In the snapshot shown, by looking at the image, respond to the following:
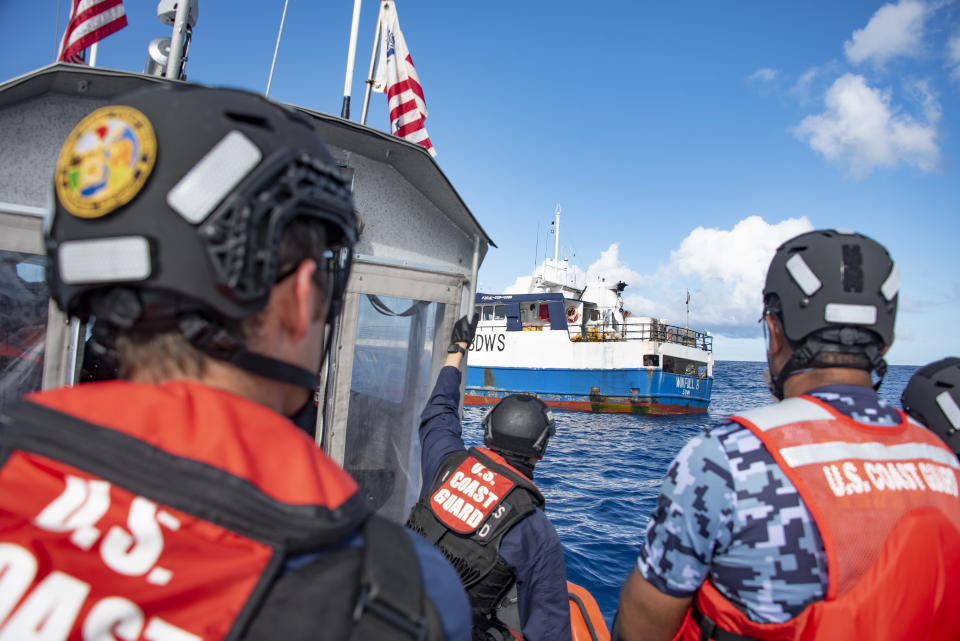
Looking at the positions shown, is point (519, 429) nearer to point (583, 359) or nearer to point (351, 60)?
point (351, 60)

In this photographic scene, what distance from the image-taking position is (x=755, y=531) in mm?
1565

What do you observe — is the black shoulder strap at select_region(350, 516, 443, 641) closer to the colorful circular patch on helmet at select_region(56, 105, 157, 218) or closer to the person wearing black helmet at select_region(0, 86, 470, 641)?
the person wearing black helmet at select_region(0, 86, 470, 641)

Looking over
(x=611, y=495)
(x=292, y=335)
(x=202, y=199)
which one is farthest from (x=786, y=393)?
(x=611, y=495)

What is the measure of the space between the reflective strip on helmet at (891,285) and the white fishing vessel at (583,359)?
20.7 meters

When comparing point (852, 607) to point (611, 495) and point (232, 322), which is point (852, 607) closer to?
point (232, 322)

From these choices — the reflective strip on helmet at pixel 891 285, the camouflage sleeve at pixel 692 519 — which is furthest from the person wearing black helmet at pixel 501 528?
the reflective strip on helmet at pixel 891 285

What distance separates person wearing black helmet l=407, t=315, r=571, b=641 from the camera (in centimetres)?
270

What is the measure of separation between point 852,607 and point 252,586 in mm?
1571

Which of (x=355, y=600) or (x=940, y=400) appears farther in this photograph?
(x=940, y=400)

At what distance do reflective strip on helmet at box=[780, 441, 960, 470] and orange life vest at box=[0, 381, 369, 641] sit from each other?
1.39 meters

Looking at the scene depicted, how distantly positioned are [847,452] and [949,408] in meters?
2.34

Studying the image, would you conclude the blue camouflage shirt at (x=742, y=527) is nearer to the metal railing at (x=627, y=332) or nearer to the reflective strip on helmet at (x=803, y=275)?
the reflective strip on helmet at (x=803, y=275)

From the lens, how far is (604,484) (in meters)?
12.0

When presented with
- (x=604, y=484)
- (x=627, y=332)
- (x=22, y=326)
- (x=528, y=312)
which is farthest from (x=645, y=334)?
(x=22, y=326)
